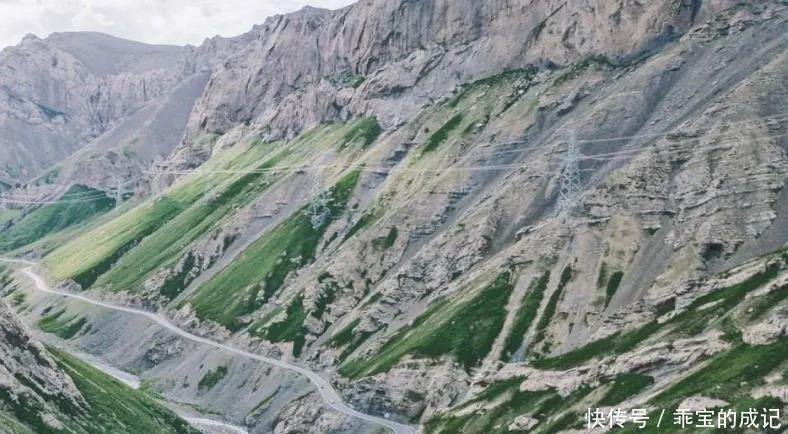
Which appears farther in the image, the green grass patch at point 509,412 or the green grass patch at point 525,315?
the green grass patch at point 525,315

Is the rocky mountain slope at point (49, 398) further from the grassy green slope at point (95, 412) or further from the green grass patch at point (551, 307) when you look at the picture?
the green grass patch at point (551, 307)

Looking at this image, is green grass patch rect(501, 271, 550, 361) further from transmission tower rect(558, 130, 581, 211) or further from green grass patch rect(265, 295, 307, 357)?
green grass patch rect(265, 295, 307, 357)

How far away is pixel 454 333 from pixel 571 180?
1606 inches

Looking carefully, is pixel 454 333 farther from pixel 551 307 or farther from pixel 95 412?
pixel 95 412

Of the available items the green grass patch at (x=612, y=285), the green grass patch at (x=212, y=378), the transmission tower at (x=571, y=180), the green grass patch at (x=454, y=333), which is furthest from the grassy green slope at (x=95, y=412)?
the transmission tower at (x=571, y=180)

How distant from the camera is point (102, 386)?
343ft

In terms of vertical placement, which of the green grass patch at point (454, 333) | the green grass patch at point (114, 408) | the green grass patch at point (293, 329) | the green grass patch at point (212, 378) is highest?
the green grass patch at point (114, 408)

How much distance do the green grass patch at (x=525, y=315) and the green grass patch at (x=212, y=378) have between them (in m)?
64.4

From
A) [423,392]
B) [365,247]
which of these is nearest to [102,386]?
[423,392]

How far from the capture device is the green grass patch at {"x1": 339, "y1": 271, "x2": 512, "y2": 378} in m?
136

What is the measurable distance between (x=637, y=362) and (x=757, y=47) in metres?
95.2

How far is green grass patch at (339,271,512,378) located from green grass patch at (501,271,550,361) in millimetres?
2857

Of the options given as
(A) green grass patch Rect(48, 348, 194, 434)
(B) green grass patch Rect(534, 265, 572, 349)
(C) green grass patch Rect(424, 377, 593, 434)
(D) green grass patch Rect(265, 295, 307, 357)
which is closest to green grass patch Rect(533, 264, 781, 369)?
(C) green grass patch Rect(424, 377, 593, 434)

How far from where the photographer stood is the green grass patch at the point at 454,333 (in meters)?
136
